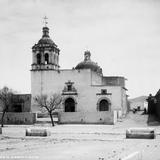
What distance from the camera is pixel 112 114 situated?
46750 millimetres

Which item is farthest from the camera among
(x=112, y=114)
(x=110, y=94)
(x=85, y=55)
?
(x=85, y=55)

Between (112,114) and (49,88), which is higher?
(49,88)

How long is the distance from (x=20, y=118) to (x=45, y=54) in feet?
38.1

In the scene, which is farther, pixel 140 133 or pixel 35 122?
pixel 35 122

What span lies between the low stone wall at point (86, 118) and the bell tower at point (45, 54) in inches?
458

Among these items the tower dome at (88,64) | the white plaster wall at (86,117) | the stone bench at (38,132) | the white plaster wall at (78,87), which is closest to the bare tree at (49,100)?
the white plaster wall at (78,87)

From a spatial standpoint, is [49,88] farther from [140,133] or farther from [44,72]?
[140,133]

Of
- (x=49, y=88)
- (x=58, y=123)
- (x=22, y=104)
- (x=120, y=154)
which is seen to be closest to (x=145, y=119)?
(x=58, y=123)

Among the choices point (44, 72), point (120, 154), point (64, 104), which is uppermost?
point (44, 72)

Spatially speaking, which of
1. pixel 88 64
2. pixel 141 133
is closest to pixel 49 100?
pixel 88 64

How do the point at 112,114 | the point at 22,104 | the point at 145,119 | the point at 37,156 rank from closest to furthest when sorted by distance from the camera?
the point at 37,156
the point at 112,114
the point at 145,119
the point at 22,104

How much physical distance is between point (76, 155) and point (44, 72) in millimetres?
43856

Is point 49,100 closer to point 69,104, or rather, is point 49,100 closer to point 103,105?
point 69,104

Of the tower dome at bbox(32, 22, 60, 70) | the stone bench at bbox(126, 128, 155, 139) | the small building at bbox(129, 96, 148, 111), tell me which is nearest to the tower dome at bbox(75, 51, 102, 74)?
the tower dome at bbox(32, 22, 60, 70)
